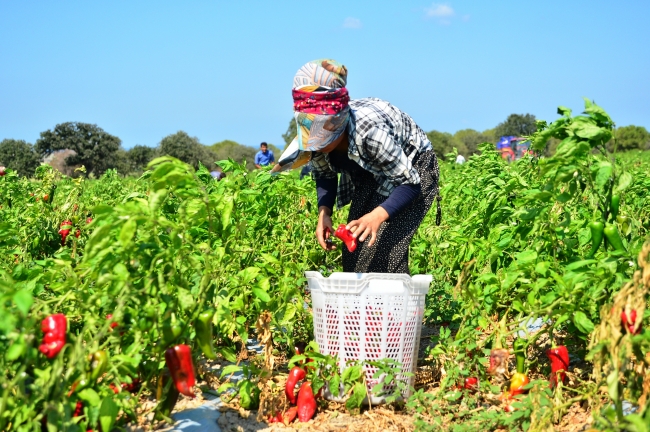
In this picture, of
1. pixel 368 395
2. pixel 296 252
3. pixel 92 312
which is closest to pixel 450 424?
pixel 368 395

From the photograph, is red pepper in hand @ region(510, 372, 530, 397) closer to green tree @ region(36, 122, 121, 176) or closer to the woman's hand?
the woman's hand

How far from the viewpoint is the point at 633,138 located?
53.7m

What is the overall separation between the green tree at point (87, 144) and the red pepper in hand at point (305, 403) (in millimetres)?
35456

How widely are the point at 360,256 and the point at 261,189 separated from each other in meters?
0.86

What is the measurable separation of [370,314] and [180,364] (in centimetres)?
82

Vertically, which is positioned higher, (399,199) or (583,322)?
(399,199)

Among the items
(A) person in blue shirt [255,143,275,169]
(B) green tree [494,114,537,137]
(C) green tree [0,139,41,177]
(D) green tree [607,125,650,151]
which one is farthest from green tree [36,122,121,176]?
(D) green tree [607,125,650,151]

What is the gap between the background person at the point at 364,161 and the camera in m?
2.63

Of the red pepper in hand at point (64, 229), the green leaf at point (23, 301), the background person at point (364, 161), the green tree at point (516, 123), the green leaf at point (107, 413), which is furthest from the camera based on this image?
the green tree at point (516, 123)

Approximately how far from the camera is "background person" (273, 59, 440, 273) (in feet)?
8.62

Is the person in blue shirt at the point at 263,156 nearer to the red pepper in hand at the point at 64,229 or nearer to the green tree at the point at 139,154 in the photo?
the red pepper in hand at the point at 64,229

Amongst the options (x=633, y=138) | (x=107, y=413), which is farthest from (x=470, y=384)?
(x=633, y=138)

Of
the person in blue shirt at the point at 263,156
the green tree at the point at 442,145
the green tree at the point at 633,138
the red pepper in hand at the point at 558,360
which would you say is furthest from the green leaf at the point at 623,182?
the green tree at the point at 633,138

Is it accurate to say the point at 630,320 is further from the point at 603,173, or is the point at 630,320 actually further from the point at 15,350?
the point at 15,350
